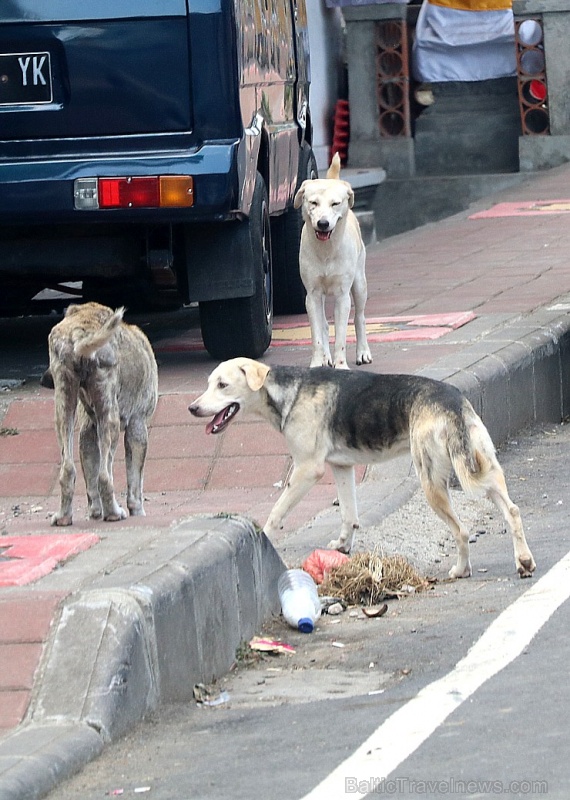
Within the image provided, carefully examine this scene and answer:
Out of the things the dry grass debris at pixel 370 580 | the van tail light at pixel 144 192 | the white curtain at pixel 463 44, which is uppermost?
the white curtain at pixel 463 44

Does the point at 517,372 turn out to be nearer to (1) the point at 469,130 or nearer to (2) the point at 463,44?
(2) the point at 463,44

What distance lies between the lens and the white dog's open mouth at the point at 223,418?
681cm

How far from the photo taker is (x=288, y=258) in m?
11.9

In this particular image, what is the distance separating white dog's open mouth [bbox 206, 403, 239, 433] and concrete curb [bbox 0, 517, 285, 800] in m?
1.14

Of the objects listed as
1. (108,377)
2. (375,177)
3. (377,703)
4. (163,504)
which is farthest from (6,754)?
(375,177)

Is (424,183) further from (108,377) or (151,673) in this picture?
(151,673)

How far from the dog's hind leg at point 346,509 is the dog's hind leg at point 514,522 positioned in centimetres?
66

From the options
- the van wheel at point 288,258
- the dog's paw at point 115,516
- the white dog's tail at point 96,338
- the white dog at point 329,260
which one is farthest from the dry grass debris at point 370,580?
the van wheel at point 288,258

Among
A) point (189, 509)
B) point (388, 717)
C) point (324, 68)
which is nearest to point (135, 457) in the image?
point (189, 509)

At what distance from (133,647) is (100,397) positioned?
205 centimetres

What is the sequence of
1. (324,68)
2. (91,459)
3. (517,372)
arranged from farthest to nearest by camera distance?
(324,68) → (517,372) → (91,459)

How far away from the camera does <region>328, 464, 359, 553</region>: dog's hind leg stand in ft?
22.1

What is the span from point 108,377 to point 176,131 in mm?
2656

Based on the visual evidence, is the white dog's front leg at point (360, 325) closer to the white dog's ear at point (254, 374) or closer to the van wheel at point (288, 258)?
the van wheel at point (288, 258)
